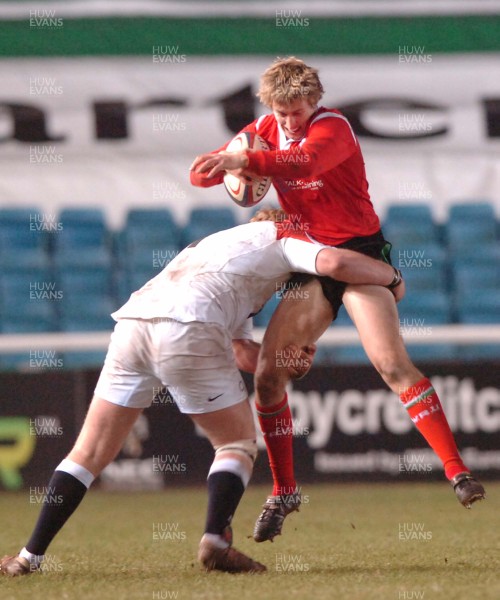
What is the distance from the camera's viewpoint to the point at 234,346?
17.3 ft

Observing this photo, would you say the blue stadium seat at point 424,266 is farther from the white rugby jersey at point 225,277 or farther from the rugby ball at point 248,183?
the white rugby jersey at point 225,277

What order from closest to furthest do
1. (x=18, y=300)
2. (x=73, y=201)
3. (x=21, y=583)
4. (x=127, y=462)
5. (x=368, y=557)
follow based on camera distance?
(x=21, y=583) → (x=368, y=557) → (x=127, y=462) → (x=18, y=300) → (x=73, y=201)

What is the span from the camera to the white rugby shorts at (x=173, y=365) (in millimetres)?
4477

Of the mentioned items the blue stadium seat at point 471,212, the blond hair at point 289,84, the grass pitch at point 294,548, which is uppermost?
the blond hair at point 289,84

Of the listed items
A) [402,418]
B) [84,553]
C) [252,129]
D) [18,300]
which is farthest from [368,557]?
[18,300]

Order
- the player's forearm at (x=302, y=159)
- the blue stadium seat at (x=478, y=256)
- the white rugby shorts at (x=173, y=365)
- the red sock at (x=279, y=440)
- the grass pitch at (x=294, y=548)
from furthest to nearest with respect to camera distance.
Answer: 1. the blue stadium seat at (x=478, y=256)
2. the red sock at (x=279, y=440)
3. the player's forearm at (x=302, y=159)
4. the white rugby shorts at (x=173, y=365)
5. the grass pitch at (x=294, y=548)

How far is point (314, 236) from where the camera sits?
5254 millimetres

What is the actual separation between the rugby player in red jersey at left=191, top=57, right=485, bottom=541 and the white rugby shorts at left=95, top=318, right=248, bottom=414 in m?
0.62

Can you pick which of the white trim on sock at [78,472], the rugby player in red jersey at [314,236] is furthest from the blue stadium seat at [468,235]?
the white trim on sock at [78,472]

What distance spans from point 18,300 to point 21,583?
6578 mm

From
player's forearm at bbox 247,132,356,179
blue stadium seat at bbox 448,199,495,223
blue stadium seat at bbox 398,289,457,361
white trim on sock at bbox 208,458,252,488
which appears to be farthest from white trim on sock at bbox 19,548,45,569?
blue stadium seat at bbox 448,199,495,223

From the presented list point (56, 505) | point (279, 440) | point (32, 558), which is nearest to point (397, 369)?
point (279, 440)

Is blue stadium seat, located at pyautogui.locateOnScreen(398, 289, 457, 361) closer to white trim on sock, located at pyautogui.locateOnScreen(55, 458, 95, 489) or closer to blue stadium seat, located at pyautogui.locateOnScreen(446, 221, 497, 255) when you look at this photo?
blue stadium seat, located at pyautogui.locateOnScreen(446, 221, 497, 255)

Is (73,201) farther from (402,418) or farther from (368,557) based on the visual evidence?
(368,557)
